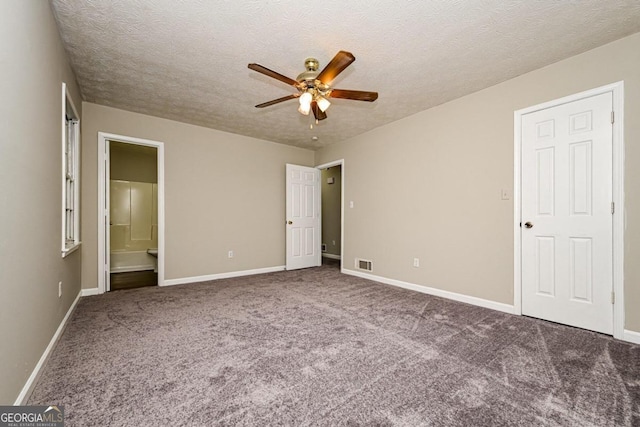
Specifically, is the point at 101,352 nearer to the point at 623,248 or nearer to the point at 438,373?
the point at 438,373

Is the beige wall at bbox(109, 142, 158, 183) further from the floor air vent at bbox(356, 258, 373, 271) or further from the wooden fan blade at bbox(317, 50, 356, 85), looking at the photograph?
the wooden fan blade at bbox(317, 50, 356, 85)

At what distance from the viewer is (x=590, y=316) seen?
2.54 m

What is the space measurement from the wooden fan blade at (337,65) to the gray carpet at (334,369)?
2182mm

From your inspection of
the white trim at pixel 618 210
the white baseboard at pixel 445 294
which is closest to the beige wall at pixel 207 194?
the white baseboard at pixel 445 294

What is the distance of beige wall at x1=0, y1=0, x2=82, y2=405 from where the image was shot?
1320mm

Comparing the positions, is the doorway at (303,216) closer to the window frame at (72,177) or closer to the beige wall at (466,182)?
the beige wall at (466,182)

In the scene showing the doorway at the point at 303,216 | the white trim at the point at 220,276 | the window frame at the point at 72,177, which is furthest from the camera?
the doorway at the point at 303,216

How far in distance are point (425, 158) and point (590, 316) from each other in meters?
2.41

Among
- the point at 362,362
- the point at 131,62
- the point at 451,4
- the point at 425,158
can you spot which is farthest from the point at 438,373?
the point at 131,62

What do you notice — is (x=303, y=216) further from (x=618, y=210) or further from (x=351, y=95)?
(x=618, y=210)

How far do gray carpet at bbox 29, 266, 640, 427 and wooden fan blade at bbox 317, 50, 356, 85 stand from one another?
2182 mm

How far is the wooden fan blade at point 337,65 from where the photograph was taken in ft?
6.36

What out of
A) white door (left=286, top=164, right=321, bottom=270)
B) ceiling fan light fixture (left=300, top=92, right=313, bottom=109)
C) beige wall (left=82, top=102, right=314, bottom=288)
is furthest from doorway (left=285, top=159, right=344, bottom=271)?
ceiling fan light fixture (left=300, top=92, right=313, bottom=109)

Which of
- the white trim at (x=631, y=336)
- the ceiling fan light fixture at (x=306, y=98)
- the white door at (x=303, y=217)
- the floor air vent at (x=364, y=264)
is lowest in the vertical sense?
the white trim at (x=631, y=336)
